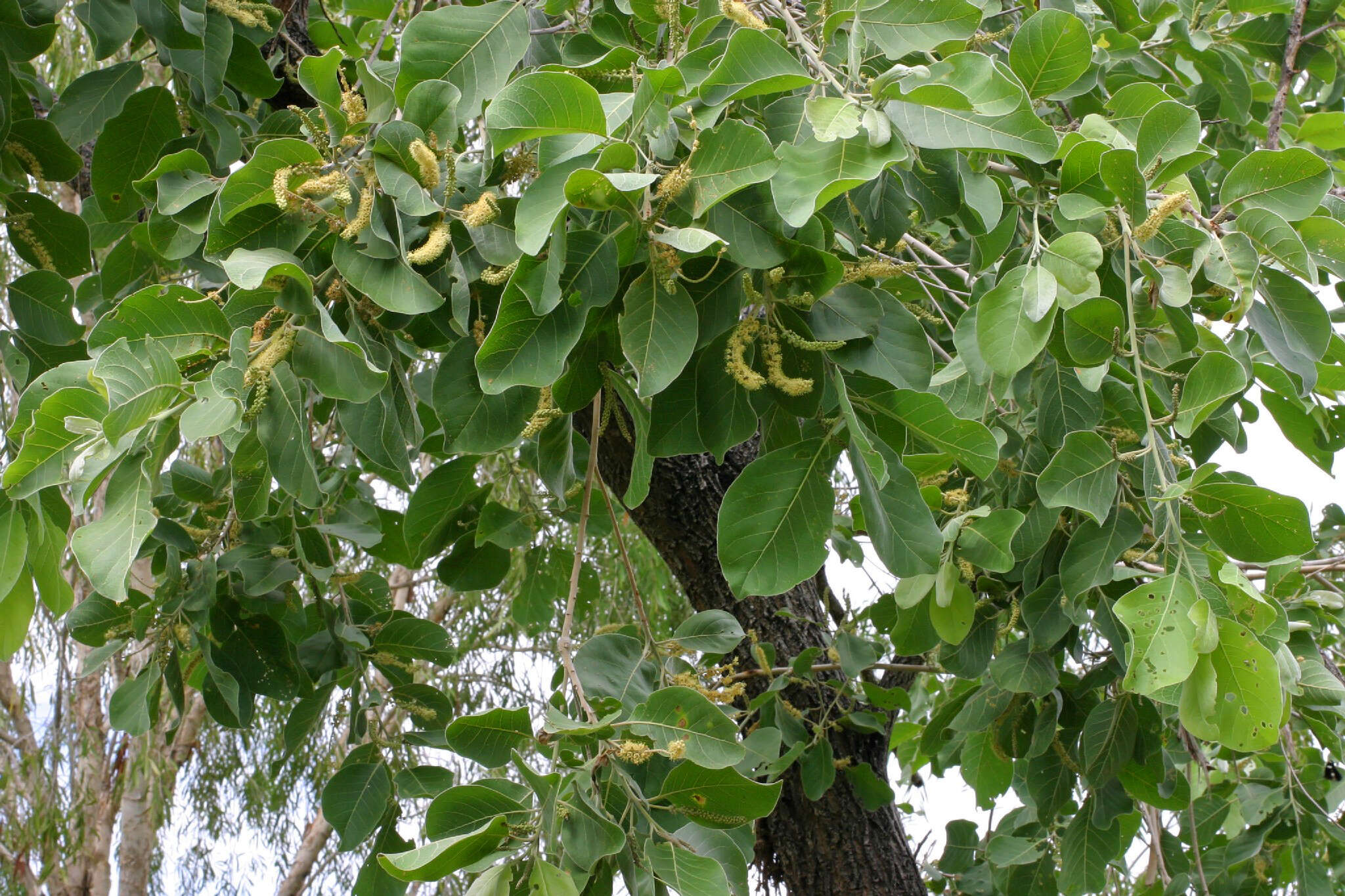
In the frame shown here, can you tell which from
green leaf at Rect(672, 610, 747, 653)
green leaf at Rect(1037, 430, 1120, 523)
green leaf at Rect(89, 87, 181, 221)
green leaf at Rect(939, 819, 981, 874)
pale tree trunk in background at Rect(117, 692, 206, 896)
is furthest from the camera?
pale tree trunk in background at Rect(117, 692, 206, 896)

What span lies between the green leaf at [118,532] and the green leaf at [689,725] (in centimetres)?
40

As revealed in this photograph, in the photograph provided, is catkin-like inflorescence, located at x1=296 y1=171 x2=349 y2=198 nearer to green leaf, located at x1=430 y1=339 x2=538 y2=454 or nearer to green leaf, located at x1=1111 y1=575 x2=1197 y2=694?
green leaf, located at x1=430 y1=339 x2=538 y2=454

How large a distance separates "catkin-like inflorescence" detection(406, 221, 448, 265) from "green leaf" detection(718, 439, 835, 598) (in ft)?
1.01

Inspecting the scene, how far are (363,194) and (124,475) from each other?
0.29 metres

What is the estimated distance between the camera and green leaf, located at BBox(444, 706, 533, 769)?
2.89 feet

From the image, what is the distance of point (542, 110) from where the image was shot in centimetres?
78

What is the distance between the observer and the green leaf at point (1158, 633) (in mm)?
722

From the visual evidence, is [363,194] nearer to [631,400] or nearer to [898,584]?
[631,400]

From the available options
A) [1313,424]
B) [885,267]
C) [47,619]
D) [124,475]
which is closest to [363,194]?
[124,475]

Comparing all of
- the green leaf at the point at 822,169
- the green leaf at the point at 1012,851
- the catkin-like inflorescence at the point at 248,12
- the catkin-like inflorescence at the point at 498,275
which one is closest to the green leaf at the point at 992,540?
the green leaf at the point at 822,169

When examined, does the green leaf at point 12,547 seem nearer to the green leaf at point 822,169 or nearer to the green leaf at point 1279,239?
the green leaf at point 822,169

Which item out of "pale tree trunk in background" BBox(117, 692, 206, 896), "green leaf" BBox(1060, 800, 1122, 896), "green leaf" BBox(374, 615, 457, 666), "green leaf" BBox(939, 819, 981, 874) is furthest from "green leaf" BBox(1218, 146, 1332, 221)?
"pale tree trunk in background" BBox(117, 692, 206, 896)

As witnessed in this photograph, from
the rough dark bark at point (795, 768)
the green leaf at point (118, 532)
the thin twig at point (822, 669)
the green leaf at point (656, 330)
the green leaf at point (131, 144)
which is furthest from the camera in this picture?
the rough dark bark at point (795, 768)

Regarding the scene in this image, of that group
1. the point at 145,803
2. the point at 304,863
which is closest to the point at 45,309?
the point at 145,803
